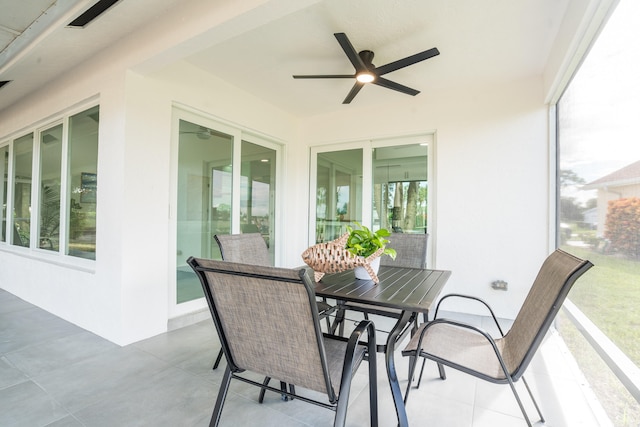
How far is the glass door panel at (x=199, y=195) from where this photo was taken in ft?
10.5

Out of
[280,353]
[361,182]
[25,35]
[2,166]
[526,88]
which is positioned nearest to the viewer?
[280,353]

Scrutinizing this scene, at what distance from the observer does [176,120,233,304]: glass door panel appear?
10.5 feet

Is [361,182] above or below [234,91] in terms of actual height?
below

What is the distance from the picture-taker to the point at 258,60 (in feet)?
10.0

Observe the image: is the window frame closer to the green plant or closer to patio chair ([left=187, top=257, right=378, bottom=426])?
patio chair ([left=187, top=257, right=378, bottom=426])

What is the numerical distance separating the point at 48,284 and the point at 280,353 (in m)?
3.74

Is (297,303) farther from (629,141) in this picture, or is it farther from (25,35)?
(25,35)

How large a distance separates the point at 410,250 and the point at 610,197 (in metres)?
1.42

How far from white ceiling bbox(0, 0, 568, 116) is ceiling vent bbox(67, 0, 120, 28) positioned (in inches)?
1.8

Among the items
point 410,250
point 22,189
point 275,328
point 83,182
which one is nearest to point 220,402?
point 275,328

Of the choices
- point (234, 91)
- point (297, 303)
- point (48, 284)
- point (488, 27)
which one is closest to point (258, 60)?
point (234, 91)

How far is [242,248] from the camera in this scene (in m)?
2.42

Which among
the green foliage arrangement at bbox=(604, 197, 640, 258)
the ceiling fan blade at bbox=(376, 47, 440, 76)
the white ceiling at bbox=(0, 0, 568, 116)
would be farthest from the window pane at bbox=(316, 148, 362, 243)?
the green foliage arrangement at bbox=(604, 197, 640, 258)

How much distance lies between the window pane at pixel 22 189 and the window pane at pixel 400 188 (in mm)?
4848
